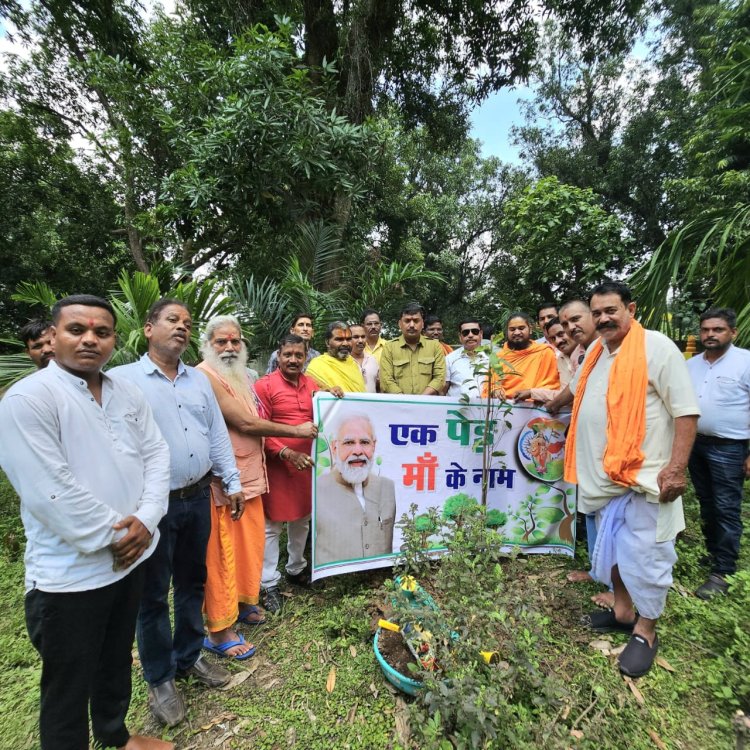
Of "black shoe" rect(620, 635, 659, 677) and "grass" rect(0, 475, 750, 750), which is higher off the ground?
"black shoe" rect(620, 635, 659, 677)

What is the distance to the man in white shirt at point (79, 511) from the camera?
4.32 feet

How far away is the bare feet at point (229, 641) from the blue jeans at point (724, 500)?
10.5 ft

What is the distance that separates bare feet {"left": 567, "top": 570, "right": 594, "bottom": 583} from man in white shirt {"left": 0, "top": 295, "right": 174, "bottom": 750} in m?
2.77

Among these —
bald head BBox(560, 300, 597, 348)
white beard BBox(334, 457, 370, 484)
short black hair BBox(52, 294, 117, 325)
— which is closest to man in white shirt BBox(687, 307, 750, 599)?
bald head BBox(560, 300, 597, 348)

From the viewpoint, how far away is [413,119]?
29.2 feet

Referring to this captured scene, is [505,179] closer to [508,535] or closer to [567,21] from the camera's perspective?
[567,21]

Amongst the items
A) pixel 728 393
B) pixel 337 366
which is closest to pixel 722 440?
pixel 728 393

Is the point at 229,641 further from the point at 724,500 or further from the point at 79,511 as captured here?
the point at 724,500

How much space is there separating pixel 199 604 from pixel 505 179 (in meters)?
17.9

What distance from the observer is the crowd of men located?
1396 mm

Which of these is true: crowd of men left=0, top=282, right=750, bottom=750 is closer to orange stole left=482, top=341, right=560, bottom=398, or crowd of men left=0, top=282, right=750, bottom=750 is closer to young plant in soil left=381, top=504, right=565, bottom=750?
orange stole left=482, top=341, right=560, bottom=398

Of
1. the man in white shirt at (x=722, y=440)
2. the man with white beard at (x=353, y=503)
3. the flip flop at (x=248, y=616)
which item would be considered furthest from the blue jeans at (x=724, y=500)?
the flip flop at (x=248, y=616)

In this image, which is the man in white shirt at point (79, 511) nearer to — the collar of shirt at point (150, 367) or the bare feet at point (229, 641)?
the collar of shirt at point (150, 367)

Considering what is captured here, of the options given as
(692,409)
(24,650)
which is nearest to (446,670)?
(692,409)
